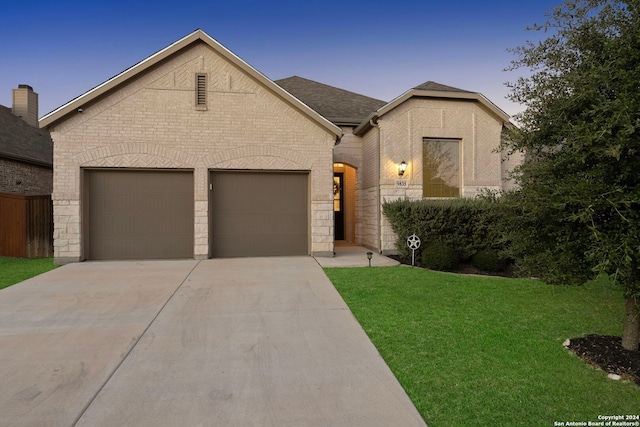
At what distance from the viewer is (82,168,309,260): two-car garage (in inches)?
384

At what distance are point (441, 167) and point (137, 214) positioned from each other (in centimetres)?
1026

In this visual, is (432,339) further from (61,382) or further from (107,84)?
(107,84)

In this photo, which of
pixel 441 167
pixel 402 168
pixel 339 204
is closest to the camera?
pixel 402 168

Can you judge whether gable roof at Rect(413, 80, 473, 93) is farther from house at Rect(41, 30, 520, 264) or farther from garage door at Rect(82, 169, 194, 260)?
garage door at Rect(82, 169, 194, 260)

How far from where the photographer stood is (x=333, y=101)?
48.9ft

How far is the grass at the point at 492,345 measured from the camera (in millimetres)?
2764

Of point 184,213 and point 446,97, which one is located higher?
point 446,97

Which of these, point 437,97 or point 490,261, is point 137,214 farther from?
point 437,97

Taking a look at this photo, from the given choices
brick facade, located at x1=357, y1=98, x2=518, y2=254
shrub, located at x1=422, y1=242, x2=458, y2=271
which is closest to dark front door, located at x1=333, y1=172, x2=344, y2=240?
brick facade, located at x1=357, y1=98, x2=518, y2=254

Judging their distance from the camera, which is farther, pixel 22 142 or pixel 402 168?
pixel 22 142

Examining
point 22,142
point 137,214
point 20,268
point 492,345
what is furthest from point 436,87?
point 22,142

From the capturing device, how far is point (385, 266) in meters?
8.95

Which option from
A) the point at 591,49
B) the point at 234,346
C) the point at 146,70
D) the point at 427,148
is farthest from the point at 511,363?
the point at 146,70

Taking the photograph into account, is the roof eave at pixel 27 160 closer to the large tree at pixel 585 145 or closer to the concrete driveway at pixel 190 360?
the concrete driveway at pixel 190 360
